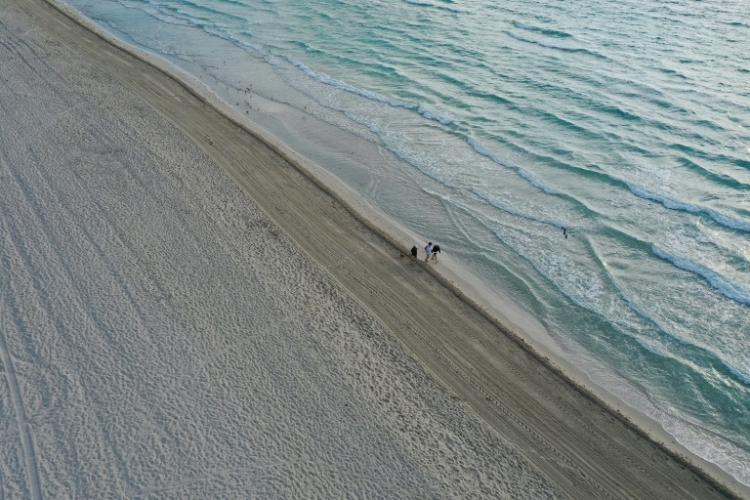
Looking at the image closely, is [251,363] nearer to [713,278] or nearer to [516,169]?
[516,169]

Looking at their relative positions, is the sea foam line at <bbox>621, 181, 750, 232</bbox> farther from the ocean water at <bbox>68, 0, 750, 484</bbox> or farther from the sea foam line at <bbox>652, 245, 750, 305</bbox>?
the sea foam line at <bbox>652, 245, 750, 305</bbox>

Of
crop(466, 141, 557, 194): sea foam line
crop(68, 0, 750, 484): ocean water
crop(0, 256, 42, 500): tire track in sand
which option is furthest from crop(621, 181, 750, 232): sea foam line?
crop(0, 256, 42, 500): tire track in sand

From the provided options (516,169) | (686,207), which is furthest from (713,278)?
(516,169)

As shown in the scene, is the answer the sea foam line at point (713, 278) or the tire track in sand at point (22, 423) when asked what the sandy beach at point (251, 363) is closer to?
the tire track in sand at point (22, 423)

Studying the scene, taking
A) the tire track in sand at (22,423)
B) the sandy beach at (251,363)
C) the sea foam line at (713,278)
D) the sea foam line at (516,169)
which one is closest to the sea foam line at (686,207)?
the sea foam line at (713,278)

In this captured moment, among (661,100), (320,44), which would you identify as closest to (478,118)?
(661,100)

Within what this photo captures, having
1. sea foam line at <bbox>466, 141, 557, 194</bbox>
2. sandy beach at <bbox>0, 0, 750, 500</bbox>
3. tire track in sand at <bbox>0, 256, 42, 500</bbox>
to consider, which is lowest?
tire track in sand at <bbox>0, 256, 42, 500</bbox>
